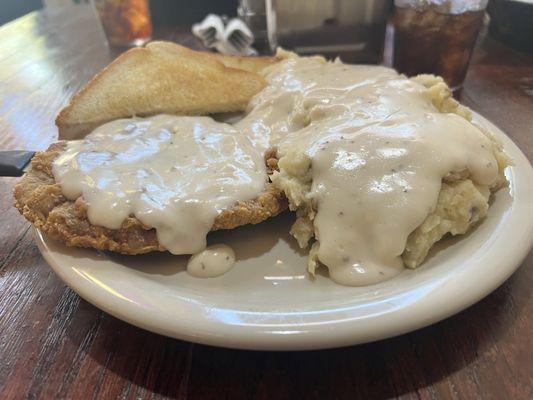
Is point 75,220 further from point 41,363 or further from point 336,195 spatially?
point 336,195

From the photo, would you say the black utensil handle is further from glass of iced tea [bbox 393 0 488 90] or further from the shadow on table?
glass of iced tea [bbox 393 0 488 90]

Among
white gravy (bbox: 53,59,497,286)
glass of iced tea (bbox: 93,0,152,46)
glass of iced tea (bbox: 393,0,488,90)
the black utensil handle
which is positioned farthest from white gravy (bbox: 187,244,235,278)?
glass of iced tea (bbox: 93,0,152,46)

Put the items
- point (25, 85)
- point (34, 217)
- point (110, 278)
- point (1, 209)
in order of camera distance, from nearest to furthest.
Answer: point (110, 278)
point (34, 217)
point (1, 209)
point (25, 85)

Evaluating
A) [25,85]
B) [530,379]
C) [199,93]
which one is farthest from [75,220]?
[25,85]

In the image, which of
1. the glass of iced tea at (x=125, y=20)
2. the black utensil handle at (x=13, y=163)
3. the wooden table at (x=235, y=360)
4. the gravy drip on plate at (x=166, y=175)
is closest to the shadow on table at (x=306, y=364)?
the wooden table at (x=235, y=360)

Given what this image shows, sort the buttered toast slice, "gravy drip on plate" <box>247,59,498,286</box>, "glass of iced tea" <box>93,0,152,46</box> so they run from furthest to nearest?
"glass of iced tea" <box>93,0,152,46</box>
the buttered toast slice
"gravy drip on plate" <box>247,59,498,286</box>

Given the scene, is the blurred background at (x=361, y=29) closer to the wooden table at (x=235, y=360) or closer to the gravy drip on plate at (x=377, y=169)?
the gravy drip on plate at (x=377, y=169)

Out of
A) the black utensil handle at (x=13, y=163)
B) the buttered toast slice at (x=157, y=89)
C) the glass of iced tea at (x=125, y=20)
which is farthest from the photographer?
the glass of iced tea at (x=125, y=20)
